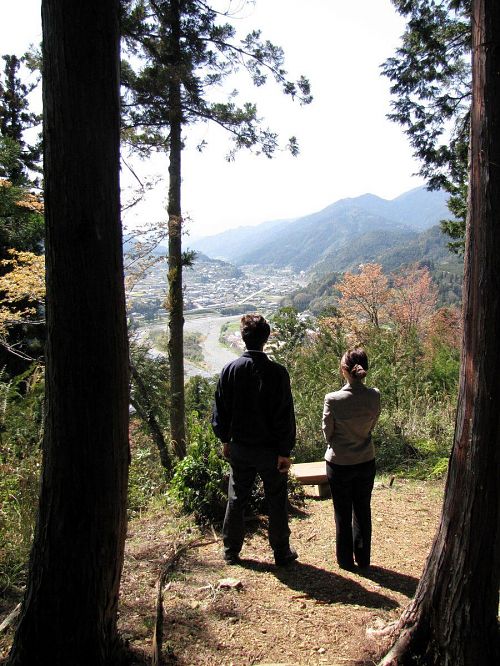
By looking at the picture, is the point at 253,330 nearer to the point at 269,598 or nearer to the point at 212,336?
the point at 269,598

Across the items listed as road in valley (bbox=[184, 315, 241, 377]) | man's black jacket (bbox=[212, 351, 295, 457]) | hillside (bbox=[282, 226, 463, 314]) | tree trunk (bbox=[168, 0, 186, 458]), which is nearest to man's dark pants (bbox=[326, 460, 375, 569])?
man's black jacket (bbox=[212, 351, 295, 457])

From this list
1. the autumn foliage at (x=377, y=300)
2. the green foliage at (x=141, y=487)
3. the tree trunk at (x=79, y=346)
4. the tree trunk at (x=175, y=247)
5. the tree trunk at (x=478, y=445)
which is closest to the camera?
the tree trunk at (x=79, y=346)

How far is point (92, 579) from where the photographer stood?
2184 millimetres

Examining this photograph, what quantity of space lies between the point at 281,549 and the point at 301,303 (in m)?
56.4

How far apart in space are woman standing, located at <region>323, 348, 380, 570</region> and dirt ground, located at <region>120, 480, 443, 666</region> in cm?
46

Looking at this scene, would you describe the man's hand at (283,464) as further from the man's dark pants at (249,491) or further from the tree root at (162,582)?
the tree root at (162,582)

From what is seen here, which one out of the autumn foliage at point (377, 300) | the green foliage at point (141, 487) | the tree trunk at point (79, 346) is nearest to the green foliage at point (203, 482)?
the green foliage at point (141, 487)

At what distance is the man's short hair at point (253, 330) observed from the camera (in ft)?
11.4

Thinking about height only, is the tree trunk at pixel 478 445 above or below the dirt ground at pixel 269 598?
above

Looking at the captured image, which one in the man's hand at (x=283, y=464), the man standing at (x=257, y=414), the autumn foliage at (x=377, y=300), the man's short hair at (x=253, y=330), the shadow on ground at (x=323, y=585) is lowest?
the shadow on ground at (x=323, y=585)

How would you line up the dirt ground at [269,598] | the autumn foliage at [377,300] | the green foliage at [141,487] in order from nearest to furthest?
1. the dirt ground at [269,598]
2. the green foliage at [141,487]
3. the autumn foliage at [377,300]

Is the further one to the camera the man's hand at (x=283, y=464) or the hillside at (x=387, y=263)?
the hillside at (x=387, y=263)

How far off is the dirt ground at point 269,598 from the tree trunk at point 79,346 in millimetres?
579

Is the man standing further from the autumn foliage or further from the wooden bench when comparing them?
the autumn foliage
